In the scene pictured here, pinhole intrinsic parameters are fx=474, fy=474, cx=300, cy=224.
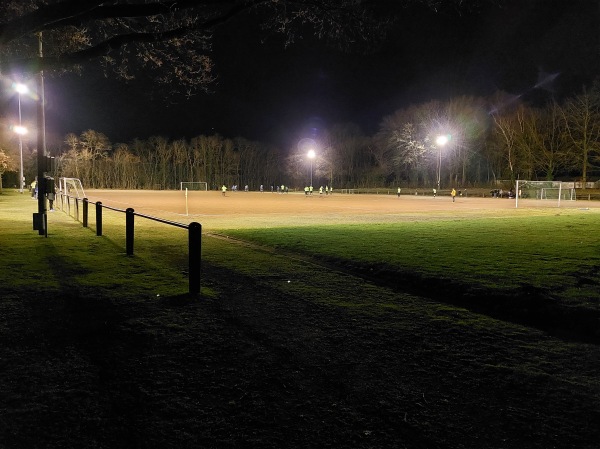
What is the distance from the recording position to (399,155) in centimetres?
7038

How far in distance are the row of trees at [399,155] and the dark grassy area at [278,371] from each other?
31.3 meters

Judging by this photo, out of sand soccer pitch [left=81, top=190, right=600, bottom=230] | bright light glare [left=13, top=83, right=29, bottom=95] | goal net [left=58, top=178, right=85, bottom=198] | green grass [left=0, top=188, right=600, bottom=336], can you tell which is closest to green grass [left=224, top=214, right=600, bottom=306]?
green grass [left=0, top=188, right=600, bottom=336]

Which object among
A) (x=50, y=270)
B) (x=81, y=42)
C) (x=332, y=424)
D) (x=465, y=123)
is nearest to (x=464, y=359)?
(x=332, y=424)

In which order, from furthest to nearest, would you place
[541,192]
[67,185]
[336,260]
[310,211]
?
[541,192], [67,185], [310,211], [336,260]

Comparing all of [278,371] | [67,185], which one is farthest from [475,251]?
[67,185]

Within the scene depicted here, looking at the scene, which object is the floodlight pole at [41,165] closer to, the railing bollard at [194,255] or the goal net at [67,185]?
the goal net at [67,185]

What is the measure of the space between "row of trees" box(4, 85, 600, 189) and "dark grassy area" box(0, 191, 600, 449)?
31321mm

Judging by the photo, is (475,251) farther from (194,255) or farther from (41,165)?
(41,165)

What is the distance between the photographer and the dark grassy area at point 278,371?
308 cm

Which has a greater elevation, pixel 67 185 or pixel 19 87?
pixel 19 87

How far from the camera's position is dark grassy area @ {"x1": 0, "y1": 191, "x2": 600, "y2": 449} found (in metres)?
3.08

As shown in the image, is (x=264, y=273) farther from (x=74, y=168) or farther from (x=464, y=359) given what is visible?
(x=74, y=168)

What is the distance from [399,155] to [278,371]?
68918mm

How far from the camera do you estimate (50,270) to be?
343 inches
